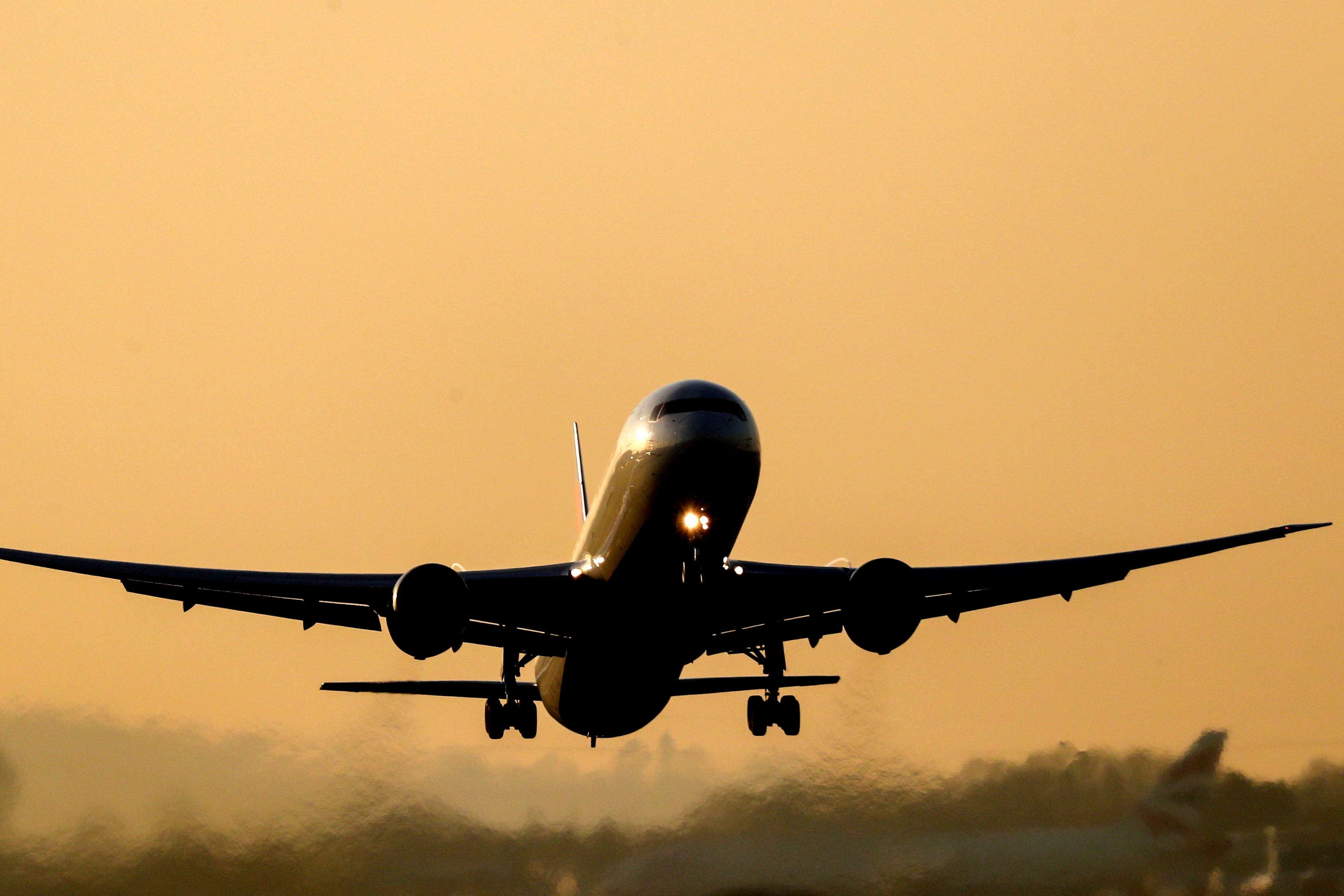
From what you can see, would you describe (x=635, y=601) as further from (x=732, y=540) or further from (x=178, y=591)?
(x=178, y=591)

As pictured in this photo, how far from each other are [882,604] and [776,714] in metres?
8.72

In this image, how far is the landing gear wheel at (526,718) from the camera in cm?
4247

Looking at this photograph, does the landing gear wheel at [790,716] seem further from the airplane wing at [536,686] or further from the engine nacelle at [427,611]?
the engine nacelle at [427,611]

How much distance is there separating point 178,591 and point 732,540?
547 inches

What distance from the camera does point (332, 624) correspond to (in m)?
40.0

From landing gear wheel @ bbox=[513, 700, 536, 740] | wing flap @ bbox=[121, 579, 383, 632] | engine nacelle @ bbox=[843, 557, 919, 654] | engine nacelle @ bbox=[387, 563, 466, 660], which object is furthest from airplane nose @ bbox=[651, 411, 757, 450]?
landing gear wheel @ bbox=[513, 700, 536, 740]

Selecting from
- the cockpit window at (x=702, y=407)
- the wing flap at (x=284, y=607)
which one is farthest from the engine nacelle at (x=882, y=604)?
the wing flap at (x=284, y=607)

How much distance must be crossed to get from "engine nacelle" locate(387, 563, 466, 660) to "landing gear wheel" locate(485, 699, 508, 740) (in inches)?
336

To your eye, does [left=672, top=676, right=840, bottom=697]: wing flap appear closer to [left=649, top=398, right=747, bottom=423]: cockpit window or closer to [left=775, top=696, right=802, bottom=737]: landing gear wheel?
[left=775, top=696, right=802, bottom=737]: landing gear wheel

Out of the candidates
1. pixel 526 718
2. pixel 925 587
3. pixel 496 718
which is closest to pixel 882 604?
pixel 925 587

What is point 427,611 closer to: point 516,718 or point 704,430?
point 704,430

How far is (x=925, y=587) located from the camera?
126ft

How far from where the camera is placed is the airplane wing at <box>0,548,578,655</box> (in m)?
35.8

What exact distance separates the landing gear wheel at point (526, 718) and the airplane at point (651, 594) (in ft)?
0.13
